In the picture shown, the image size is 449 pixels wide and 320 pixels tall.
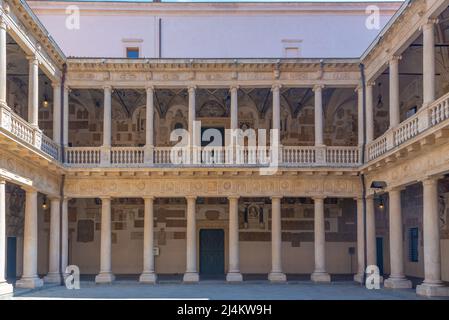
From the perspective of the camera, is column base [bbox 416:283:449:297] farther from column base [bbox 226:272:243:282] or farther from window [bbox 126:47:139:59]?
window [bbox 126:47:139:59]

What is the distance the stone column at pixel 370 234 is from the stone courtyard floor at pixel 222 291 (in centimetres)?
126

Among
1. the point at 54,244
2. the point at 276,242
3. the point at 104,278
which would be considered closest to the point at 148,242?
the point at 104,278

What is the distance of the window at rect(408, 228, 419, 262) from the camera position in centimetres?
2736

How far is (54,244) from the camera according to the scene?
25.5m

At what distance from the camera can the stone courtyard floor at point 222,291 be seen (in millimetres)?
19969

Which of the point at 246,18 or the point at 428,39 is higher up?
the point at 246,18

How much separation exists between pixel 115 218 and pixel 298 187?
941 cm

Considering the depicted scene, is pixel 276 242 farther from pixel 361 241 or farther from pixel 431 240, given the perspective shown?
pixel 431 240

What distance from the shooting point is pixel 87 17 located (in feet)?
101

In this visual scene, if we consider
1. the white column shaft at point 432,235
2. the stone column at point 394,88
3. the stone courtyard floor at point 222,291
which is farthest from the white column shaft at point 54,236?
the white column shaft at point 432,235

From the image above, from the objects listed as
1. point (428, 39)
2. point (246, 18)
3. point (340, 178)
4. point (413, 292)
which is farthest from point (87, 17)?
point (413, 292)

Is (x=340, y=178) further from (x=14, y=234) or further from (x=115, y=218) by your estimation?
(x=14, y=234)

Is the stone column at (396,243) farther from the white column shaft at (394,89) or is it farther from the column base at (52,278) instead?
the column base at (52,278)

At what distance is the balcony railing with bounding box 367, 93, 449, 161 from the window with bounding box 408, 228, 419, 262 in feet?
16.2
